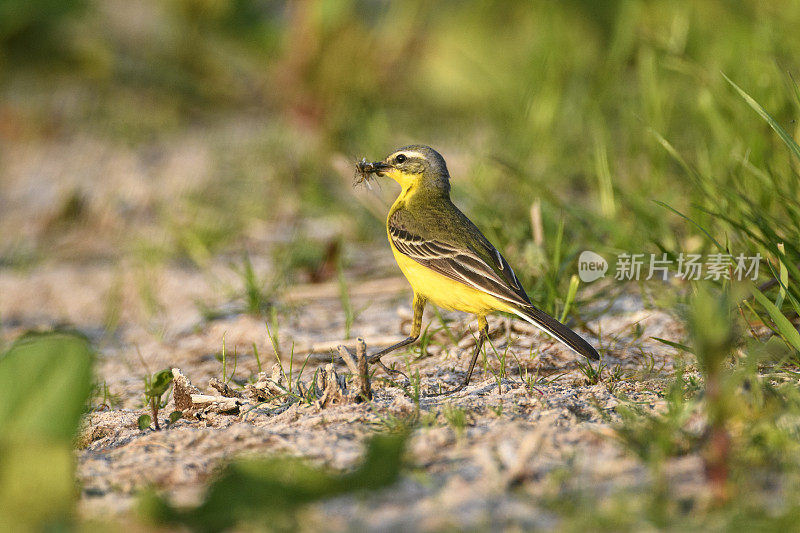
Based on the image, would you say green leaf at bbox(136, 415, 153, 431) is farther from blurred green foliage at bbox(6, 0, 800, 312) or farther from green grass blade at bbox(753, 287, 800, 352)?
green grass blade at bbox(753, 287, 800, 352)

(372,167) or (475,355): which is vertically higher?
(372,167)

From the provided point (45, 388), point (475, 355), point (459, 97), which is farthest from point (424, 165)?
point (459, 97)

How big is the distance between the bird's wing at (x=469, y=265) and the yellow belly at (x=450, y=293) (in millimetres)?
23

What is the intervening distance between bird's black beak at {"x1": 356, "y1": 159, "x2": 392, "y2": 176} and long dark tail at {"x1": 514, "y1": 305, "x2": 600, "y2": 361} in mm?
1161

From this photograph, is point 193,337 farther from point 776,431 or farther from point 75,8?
point 75,8

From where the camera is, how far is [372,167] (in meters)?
3.75

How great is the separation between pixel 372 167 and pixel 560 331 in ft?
4.45

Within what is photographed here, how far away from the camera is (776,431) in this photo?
2.04 metres

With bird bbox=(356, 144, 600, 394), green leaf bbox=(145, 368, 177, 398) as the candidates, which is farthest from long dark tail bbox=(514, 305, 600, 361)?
green leaf bbox=(145, 368, 177, 398)

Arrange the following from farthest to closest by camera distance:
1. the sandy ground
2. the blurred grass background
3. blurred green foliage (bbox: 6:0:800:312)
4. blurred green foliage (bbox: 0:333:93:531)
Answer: the blurred grass background
blurred green foliage (bbox: 6:0:800:312)
the sandy ground
blurred green foliage (bbox: 0:333:93:531)

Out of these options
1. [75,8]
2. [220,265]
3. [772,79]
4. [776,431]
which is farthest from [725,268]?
[75,8]

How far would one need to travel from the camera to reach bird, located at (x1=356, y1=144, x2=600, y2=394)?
298 cm

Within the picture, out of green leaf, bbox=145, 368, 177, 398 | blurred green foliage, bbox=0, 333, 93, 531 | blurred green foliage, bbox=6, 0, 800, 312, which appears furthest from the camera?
blurred green foliage, bbox=6, 0, 800, 312

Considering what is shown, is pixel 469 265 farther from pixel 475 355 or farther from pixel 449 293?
pixel 475 355
